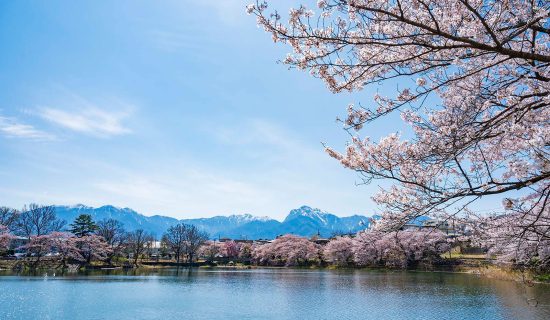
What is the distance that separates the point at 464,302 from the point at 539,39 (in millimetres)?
16879

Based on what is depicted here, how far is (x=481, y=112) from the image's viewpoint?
434 centimetres

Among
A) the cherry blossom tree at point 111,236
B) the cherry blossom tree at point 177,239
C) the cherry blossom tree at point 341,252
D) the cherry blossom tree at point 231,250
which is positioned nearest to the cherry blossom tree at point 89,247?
the cherry blossom tree at point 111,236

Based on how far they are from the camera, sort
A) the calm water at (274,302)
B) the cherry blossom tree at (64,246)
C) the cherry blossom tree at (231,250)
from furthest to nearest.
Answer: the cherry blossom tree at (231,250) < the cherry blossom tree at (64,246) < the calm water at (274,302)

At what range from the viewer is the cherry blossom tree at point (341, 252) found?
177ft

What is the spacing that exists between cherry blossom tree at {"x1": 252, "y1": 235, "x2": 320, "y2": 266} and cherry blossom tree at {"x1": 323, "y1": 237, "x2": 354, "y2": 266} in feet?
17.4

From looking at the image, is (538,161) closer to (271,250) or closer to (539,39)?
(539,39)

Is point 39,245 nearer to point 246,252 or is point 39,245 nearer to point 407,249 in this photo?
point 246,252

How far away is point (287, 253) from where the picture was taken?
2489 inches

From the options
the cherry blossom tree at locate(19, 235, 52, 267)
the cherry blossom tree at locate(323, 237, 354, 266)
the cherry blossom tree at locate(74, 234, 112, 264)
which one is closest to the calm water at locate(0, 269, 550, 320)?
the cherry blossom tree at locate(19, 235, 52, 267)

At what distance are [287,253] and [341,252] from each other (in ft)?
38.7

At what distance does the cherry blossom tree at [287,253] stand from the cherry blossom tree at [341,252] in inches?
209

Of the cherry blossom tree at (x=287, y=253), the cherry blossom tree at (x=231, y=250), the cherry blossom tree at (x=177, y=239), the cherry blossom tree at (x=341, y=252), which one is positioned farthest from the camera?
the cherry blossom tree at (x=231, y=250)

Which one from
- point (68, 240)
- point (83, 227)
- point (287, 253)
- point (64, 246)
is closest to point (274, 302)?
point (64, 246)

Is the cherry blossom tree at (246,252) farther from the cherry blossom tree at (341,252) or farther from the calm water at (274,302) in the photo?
the calm water at (274,302)
